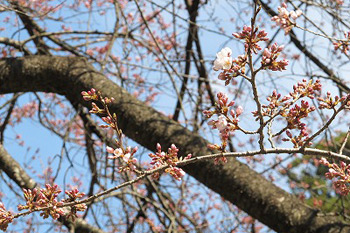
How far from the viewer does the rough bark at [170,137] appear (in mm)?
2557

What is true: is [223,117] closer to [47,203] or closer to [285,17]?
[47,203]

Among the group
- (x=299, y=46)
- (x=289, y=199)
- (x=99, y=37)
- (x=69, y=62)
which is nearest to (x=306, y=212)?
(x=289, y=199)

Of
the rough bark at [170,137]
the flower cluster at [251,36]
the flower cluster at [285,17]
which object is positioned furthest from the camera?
the rough bark at [170,137]

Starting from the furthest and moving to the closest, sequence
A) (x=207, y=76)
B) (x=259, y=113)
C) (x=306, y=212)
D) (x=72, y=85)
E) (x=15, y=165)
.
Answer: (x=207, y=76) → (x=15, y=165) → (x=72, y=85) → (x=306, y=212) → (x=259, y=113)

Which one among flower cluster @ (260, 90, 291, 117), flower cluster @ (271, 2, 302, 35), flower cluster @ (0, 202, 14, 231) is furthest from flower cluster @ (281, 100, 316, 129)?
flower cluster @ (0, 202, 14, 231)

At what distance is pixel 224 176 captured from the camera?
270 centimetres

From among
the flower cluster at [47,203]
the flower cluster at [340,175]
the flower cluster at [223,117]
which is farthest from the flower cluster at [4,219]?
the flower cluster at [340,175]

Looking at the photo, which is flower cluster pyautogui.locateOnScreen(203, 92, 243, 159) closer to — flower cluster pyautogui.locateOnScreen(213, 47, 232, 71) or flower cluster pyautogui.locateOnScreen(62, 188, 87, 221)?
flower cluster pyautogui.locateOnScreen(213, 47, 232, 71)

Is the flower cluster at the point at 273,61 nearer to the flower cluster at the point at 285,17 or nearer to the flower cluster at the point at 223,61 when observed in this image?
the flower cluster at the point at 223,61

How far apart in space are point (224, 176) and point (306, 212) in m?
0.54

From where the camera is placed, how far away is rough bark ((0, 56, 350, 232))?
2.56 meters

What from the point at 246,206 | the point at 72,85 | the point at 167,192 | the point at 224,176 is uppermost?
the point at 72,85

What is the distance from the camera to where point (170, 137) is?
2834 mm

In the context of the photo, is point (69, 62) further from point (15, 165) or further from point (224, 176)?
point (224, 176)
